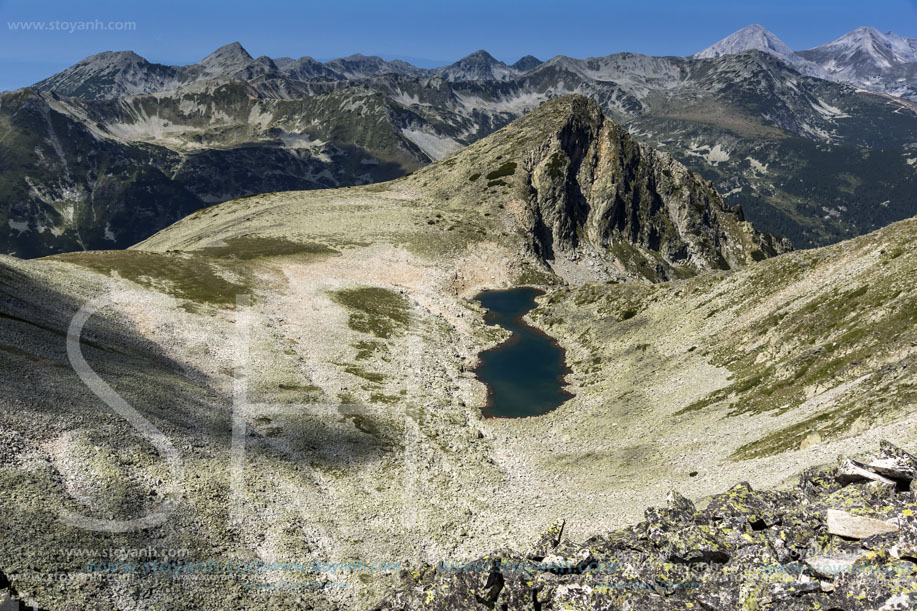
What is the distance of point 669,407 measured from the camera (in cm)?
6594

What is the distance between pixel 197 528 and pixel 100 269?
73.5m

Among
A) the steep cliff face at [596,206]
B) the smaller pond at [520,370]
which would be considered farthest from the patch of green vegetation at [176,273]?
the steep cliff face at [596,206]

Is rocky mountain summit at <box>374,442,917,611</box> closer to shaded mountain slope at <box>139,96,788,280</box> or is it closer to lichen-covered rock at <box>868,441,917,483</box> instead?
lichen-covered rock at <box>868,441,917,483</box>

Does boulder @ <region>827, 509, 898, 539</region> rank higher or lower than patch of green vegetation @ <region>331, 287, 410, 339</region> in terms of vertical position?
lower

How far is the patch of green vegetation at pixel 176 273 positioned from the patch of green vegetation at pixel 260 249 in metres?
14.1

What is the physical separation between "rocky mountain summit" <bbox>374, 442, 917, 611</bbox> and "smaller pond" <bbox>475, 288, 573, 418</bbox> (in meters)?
48.3

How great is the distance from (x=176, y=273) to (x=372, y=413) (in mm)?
57767

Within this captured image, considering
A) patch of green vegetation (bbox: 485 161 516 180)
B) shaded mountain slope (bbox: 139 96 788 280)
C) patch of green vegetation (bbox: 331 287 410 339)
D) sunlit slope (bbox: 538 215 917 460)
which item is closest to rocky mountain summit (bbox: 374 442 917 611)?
sunlit slope (bbox: 538 215 917 460)

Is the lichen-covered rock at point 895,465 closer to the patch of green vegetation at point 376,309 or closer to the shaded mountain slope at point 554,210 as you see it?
the patch of green vegetation at point 376,309

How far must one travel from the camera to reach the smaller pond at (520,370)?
82.8 m

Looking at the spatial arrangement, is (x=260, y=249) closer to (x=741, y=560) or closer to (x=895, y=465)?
(x=741, y=560)

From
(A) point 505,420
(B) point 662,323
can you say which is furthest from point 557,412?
(B) point 662,323

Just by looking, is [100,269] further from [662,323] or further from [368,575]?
[662,323]

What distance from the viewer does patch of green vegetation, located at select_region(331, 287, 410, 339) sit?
319 feet
